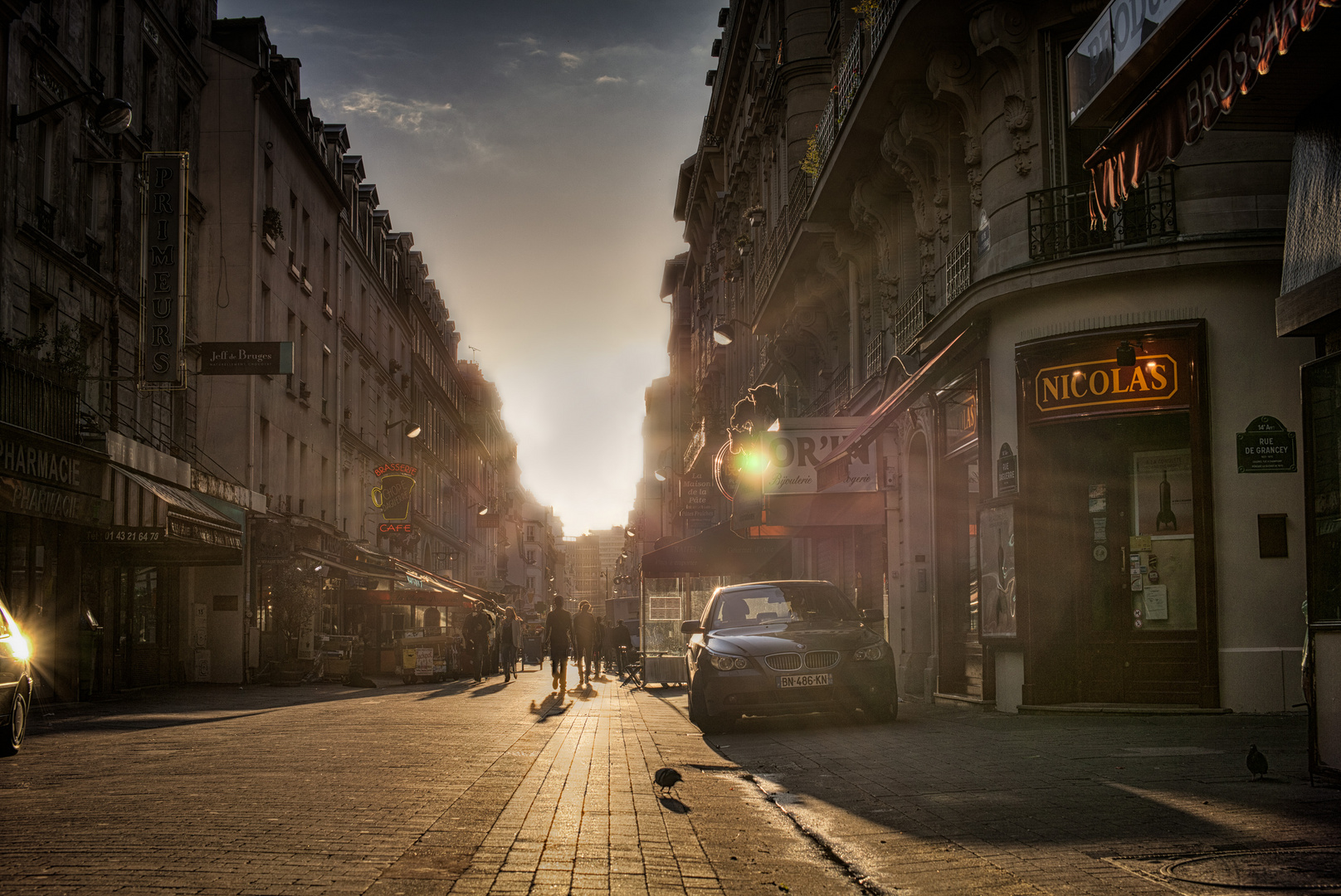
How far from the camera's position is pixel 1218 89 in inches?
238

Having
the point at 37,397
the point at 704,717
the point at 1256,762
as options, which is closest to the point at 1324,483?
the point at 1256,762

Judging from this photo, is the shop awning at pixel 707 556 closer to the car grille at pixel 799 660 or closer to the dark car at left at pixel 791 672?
the dark car at left at pixel 791 672

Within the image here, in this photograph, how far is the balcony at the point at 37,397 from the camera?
1650cm

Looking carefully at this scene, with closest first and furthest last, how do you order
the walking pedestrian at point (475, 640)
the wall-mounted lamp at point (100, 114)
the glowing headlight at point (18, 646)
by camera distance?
the glowing headlight at point (18, 646), the wall-mounted lamp at point (100, 114), the walking pedestrian at point (475, 640)

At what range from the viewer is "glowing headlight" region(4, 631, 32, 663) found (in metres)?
10.8

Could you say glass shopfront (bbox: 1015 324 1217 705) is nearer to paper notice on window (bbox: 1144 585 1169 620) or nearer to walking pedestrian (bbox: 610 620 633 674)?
paper notice on window (bbox: 1144 585 1169 620)

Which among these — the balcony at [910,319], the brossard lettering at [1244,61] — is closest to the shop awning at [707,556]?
the balcony at [910,319]

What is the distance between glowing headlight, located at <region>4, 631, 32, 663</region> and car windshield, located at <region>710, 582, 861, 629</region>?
6.72m

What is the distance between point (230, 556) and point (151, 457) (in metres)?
4.43

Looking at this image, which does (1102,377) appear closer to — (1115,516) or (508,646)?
(1115,516)

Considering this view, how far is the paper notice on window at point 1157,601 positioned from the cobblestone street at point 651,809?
1.63 metres

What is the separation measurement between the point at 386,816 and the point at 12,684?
5.15m

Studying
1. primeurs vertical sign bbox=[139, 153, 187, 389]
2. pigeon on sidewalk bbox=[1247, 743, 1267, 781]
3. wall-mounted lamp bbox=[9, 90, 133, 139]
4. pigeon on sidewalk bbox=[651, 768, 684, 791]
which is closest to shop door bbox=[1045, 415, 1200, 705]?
pigeon on sidewalk bbox=[1247, 743, 1267, 781]

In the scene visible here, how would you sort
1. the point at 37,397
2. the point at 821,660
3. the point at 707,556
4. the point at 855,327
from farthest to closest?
the point at 707,556, the point at 855,327, the point at 37,397, the point at 821,660
